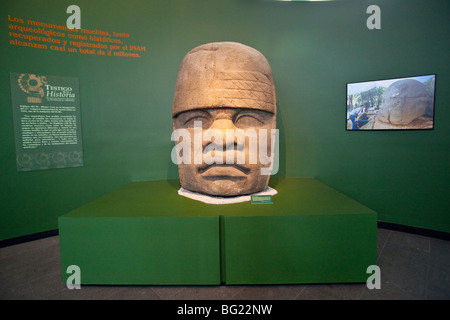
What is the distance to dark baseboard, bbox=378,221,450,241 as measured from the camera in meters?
2.57

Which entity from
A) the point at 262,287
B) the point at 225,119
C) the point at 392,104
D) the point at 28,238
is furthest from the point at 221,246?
the point at 392,104

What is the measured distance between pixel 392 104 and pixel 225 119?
7.68 ft

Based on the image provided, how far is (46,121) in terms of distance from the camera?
2648 mm

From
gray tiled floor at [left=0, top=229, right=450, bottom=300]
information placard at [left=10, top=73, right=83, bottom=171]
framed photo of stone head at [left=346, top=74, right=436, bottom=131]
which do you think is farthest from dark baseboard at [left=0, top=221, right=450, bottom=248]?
framed photo of stone head at [left=346, top=74, right=436, bottom=131]

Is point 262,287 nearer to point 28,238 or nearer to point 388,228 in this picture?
point 388,228

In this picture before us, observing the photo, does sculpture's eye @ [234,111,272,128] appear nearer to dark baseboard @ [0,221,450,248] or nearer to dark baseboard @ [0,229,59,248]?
dark baseboard @ [0,221,450,248]

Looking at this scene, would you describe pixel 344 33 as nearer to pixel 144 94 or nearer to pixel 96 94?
pixel 144 94

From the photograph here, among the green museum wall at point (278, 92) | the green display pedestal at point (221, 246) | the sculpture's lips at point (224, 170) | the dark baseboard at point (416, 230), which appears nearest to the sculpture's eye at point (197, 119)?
the sculpture's lips at point (224, 170)

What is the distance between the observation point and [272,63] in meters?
3.08

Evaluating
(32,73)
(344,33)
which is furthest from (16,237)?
(344,33)

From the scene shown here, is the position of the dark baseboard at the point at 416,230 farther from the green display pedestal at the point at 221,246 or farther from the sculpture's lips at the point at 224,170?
the sculpture's lips at the point at 224,170

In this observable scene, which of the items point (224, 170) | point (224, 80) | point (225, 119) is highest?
point (224, 80)

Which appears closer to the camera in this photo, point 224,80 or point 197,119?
point 224,80

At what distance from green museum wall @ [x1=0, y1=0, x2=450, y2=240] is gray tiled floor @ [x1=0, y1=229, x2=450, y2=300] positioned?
0.74 meters
